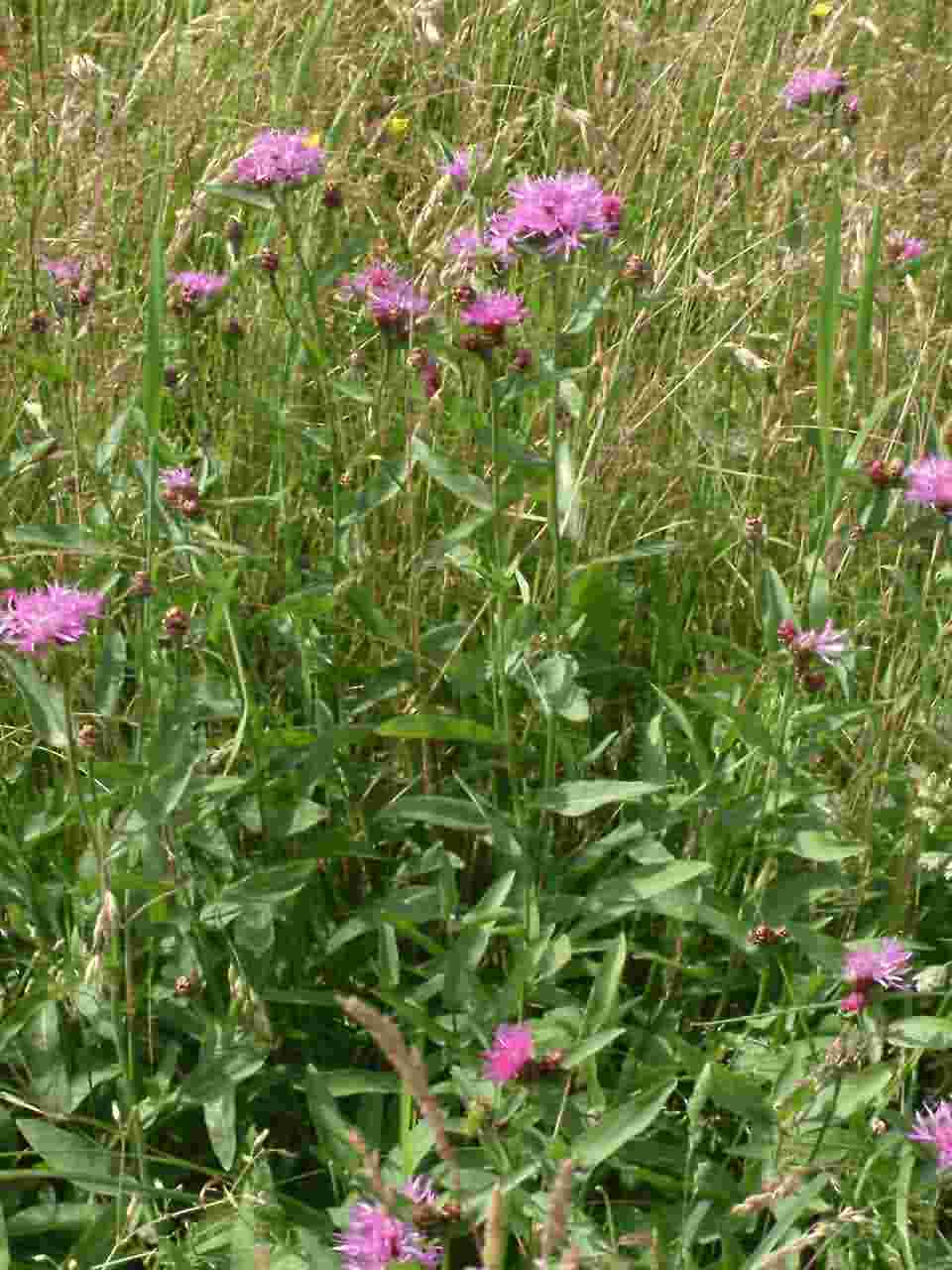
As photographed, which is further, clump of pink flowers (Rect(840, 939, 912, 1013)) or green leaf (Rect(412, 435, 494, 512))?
green leaf (Rect(412, 435, 494, 512))

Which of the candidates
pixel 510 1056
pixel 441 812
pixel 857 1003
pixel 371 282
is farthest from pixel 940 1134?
pixel 371 282

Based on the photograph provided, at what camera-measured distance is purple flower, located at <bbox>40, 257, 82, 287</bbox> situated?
1979 millimetres

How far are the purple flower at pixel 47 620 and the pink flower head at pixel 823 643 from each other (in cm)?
69

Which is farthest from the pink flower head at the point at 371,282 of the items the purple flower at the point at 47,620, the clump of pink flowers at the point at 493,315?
the purple flower at the point at 47,620

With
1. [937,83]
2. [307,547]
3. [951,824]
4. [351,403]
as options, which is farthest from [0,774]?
[937,83]

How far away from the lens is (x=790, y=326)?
89.7 inches

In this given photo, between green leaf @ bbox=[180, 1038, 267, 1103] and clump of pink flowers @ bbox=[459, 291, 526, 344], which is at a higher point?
clump of pink flowers @ bbox=[459, 291, 526, 344]

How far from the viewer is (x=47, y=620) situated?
144 cm

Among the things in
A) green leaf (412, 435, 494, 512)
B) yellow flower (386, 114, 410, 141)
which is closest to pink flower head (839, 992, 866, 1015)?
green leaf (412, 435, 494, 512)

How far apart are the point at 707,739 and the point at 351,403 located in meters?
0.73

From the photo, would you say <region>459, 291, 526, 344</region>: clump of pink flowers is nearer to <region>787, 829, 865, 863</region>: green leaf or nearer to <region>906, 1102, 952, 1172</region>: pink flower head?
<region>787, 829, 865, 863</region>: green leaf

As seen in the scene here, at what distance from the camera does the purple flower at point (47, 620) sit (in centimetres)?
144

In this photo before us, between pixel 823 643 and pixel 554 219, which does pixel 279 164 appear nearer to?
pixel 554 219

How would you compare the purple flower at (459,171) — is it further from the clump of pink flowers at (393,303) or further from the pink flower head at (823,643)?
the pink flower head at (823,643)
